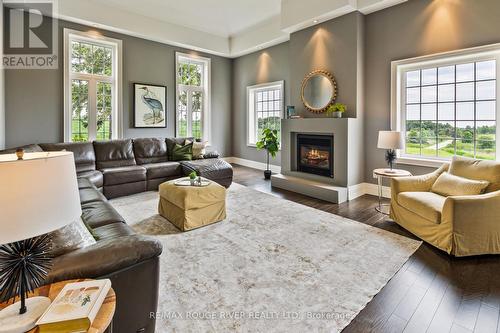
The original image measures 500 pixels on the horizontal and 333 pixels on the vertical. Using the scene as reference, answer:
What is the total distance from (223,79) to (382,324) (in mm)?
7443

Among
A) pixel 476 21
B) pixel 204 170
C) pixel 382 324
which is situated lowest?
pixel 382 324

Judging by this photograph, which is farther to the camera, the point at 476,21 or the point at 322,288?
the point at 476,21

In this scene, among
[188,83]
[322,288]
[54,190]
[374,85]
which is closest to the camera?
[54,190]

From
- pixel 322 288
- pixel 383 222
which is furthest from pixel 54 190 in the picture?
pixel 383 222

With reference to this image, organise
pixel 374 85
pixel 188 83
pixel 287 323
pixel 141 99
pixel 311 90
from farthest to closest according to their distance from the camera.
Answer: pixel 188 83, pixel 141 99, pixel 311 90, pixel 374 85, pixel 287 323

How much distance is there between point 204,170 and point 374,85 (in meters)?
3.41

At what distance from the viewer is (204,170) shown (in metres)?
5.17

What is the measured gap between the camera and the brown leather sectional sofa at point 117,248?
4.60 feet

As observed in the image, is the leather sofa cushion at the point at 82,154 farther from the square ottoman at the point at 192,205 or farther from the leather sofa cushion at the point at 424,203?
the leather sofa cushion at the point at 424,203

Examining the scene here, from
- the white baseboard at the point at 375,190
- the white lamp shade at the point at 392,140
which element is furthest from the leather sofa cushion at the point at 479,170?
the white baseboard at the point at 375,190

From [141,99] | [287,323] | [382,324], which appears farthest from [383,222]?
[141,99]

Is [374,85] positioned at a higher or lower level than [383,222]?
higher

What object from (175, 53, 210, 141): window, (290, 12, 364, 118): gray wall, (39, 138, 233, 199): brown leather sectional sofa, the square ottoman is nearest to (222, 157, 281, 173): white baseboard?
(175, 53, 210, 141): window

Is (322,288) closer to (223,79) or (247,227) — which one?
(247,227)
